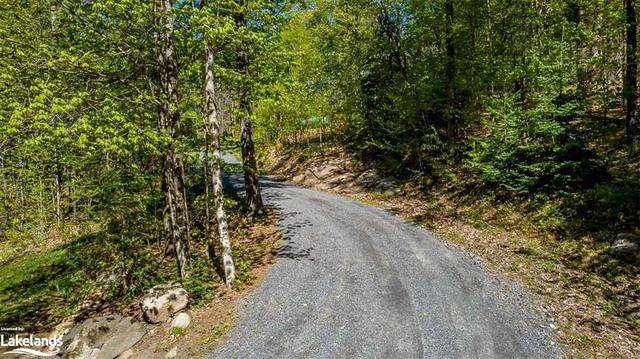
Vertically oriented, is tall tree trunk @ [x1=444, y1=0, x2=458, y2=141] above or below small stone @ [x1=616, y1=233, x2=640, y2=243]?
above

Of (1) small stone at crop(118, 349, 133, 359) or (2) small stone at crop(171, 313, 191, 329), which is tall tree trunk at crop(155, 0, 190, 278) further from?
(1) small stone at crop(118, 349, 133, 359)

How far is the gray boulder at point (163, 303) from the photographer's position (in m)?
9.38

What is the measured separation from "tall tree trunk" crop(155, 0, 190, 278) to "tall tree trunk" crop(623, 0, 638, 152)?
1731 centimetres

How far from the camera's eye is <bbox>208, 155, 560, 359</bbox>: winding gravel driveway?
7792 millimetres

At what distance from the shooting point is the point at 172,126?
1086 centimetres

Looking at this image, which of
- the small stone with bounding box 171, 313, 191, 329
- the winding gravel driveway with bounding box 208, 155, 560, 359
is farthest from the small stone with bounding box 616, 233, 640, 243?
the small stone with bounding box 171, 313, 191, 329

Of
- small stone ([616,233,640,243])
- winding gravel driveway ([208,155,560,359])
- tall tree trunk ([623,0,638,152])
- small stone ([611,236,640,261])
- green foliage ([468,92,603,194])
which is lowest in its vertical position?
winding gravel driveway ([208,155,560,359])

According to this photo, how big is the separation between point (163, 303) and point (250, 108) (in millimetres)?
9851

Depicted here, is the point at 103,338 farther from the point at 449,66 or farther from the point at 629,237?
the point at 449,66

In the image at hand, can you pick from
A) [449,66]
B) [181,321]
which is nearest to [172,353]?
[181,321]

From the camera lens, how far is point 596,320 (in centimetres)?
877

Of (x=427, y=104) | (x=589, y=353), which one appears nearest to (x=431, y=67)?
(x=427, y=104)

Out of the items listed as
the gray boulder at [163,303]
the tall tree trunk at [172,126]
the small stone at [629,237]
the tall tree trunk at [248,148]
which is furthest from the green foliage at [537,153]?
the gray boulder at [163,303]

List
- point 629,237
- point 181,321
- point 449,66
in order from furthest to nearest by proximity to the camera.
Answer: point 449,66 < point 629,237 < point 181,321
